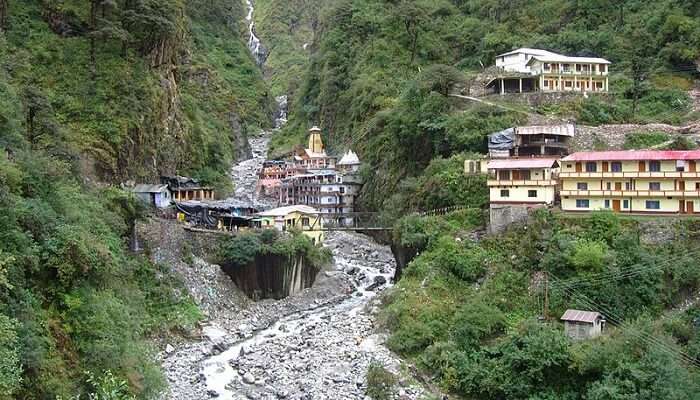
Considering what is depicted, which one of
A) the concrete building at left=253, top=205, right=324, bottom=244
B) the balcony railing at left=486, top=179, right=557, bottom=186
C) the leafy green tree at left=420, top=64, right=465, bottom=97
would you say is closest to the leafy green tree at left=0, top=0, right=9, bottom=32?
the concrete building at left=253, top=205, right=324, bottom=244

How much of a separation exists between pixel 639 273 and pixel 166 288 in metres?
23.3

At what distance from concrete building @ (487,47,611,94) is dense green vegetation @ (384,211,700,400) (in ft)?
63.3

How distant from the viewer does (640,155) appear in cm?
3256

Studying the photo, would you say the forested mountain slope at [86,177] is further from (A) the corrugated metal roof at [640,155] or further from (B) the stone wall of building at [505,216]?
(A) the corrugated metal roof at [640,155]

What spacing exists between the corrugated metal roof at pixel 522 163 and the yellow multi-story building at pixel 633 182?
100 cm

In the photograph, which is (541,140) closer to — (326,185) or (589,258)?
(589,258)

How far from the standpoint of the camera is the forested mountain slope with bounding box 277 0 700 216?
46719 mm

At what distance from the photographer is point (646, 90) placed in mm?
49562

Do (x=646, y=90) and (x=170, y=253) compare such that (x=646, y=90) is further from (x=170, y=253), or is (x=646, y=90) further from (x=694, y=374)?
(x=170, y=253)

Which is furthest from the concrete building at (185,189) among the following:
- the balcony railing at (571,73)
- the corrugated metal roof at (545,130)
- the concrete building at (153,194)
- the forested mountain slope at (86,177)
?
the balcony railing at (571,73)

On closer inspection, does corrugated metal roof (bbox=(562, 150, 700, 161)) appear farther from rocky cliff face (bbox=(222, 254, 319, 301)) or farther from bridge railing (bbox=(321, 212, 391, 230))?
bridge railing (bbox=(321, 212, 391, 230))

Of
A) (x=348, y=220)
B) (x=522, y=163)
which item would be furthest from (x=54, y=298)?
(x=348, y=220)

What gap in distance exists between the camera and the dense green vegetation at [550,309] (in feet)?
79.0

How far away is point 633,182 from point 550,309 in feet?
28.5
